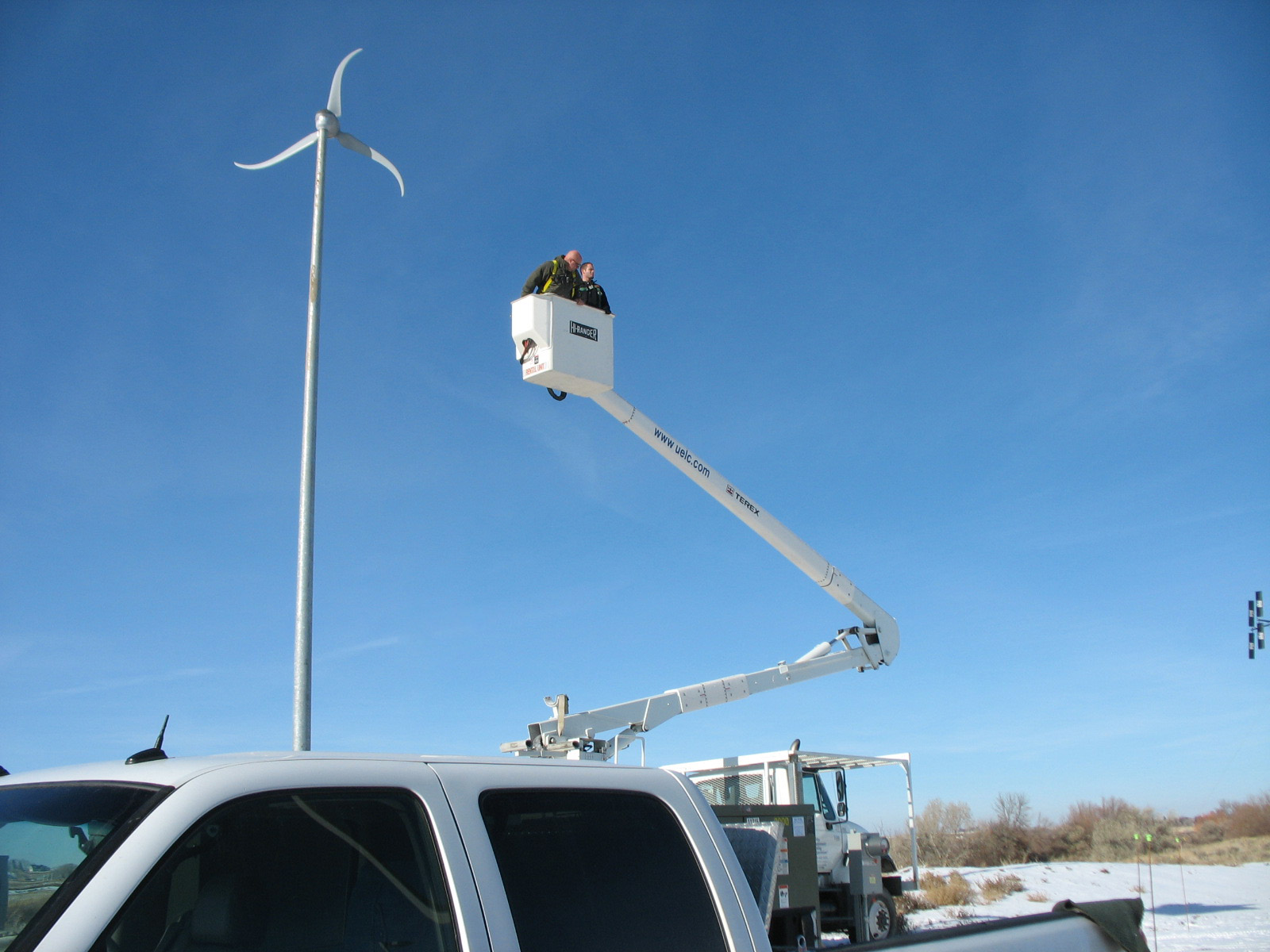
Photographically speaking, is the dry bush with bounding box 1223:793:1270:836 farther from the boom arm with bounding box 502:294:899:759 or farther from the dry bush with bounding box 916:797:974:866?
the boom arm with bounding box 502:294:899:759

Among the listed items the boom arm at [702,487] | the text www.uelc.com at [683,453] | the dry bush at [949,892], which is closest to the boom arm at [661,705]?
the boom arm at [702,487]

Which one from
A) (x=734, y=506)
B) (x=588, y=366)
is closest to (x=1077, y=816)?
(x=734, y=506)

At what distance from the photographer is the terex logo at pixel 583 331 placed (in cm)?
1314

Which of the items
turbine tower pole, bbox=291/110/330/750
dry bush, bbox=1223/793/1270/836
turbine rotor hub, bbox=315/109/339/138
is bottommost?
dry bush, bbox=1223/793/1270/836

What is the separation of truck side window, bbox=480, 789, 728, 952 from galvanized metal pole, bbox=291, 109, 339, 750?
721 cm

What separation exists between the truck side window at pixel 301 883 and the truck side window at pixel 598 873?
25cm

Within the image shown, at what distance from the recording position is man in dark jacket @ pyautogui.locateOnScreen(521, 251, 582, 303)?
12996 millimetres

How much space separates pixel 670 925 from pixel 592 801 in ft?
1.43

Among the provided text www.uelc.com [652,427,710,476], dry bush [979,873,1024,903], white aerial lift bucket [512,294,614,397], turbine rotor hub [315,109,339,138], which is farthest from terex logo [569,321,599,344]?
dry bush [979,873,1024,903]

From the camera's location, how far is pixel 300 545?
1153cm

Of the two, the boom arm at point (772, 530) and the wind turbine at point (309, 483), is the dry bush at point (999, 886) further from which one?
the wind turbine at point (309, 483)

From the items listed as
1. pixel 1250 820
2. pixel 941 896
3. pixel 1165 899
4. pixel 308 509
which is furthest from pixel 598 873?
pixel 1250 820

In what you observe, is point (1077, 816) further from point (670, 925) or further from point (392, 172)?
point (670, 925)

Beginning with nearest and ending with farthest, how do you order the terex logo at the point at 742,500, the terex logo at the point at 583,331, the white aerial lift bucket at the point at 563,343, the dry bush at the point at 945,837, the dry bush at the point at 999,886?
the white aerial lift bucket at the point at 563,343
the terex logo at the point at 583,331
the terex logo at the point at 742,500
the dry bush at the point at 999,886
the dry bush at the point at 945,837
